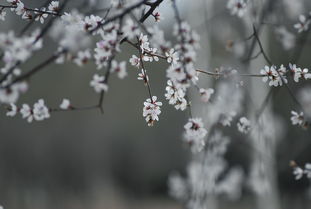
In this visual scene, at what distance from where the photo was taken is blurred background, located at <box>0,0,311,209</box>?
10688mm

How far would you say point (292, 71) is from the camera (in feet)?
6.00

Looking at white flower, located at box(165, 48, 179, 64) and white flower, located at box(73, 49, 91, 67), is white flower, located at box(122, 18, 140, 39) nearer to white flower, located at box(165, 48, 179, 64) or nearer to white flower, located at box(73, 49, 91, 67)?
white flower, located at box(73, 49, 91, 67)

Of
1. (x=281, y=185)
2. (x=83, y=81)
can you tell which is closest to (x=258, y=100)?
(x=281, y=185)

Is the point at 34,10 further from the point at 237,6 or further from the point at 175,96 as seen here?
the point at 237,6

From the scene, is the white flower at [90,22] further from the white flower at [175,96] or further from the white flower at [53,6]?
the white flower at [175,96]

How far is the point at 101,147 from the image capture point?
1283 centimetres

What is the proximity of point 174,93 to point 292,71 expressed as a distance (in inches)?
17.3

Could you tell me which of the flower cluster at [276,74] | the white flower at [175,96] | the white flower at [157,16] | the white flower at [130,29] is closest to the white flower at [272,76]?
the flower cluster at [276,74]

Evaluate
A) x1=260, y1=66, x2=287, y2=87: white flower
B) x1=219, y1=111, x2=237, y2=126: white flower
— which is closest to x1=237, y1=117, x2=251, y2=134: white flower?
x1=219, y1=111, x2=237, y2=126: white flower

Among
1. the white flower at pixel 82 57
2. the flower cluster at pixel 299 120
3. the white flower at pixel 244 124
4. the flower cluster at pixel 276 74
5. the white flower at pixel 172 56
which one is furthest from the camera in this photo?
the white flower at pixel 244 124

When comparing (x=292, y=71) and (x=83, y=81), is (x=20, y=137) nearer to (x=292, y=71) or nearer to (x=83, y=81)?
(x=83, y=81)

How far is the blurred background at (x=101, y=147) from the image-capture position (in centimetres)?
1069

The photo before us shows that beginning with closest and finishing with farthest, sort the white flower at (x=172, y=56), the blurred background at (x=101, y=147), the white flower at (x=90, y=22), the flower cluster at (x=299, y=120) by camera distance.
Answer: the white flower at (x=90, y=22), the white flower at (x=172, y=56), the flower cluster at (x=299, y=120), the blurred background at (x=101, y=147)

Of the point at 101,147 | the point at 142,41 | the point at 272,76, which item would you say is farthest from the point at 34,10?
the point at 101,147
